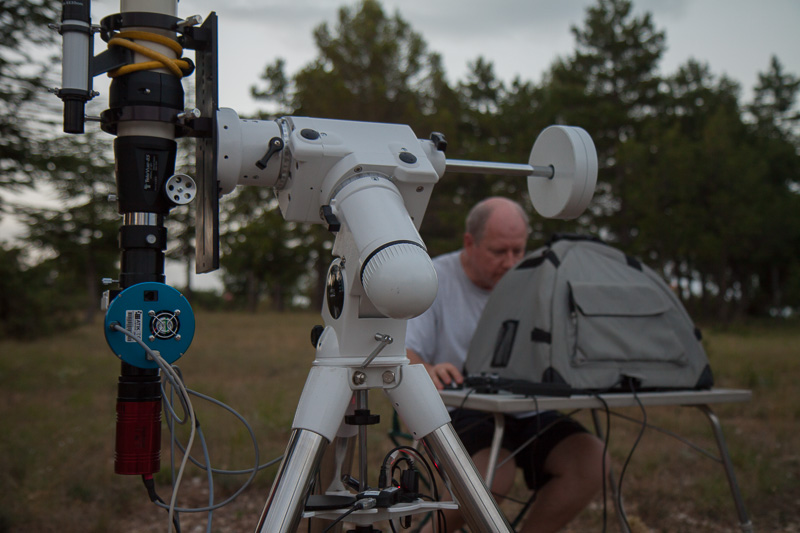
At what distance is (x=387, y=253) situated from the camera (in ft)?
3.82

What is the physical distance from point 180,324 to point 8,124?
4967mm

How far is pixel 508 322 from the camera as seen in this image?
2578 mm

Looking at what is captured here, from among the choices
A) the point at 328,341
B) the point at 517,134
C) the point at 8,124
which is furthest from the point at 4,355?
the point at 517,134

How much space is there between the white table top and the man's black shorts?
39 centimetres

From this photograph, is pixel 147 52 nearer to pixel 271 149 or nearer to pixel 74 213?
pixel 271 149

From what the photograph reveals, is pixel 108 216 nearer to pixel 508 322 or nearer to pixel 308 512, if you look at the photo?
pixel 508 322

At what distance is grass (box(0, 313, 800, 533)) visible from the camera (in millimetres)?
3516

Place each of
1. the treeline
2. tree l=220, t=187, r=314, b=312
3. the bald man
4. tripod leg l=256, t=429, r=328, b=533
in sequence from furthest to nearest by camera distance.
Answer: tree l=220, t=187, r=314, b=312 → the treeline → the bald man → tripod leg l=256, t=429, r=328, b=533

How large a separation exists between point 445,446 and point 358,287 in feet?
1.13

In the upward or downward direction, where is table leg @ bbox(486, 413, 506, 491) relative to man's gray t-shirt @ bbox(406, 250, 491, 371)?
downward

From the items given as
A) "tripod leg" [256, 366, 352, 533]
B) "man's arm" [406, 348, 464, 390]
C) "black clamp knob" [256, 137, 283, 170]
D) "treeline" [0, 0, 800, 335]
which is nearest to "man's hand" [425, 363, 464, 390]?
"man's arm" [406, 348, 464, 390]

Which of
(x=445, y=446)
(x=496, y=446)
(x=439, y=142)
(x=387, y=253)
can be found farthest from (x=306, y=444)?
(x=496, y=446)

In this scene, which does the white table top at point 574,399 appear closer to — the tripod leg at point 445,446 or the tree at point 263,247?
the tripod leg at point 445,446

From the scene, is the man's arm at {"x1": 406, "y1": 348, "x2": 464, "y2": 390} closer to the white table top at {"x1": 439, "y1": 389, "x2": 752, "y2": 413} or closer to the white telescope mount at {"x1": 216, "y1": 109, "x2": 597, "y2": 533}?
the white table top at {"x1": 439, "y1": 389, "x2": 752, "y2": 413}
